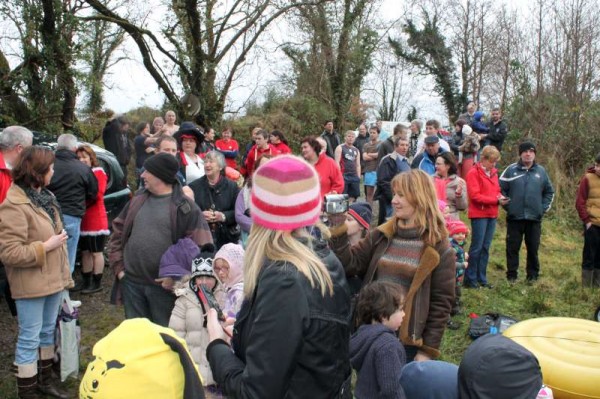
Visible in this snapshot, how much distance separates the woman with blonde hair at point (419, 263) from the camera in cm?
327

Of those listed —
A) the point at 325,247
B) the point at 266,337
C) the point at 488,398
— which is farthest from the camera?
the point at 488,398

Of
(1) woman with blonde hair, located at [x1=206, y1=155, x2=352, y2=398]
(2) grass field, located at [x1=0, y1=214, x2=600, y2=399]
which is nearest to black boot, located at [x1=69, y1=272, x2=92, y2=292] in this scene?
(2) grass field, located at [x1=0, y1=214, x2=600, y2=399]

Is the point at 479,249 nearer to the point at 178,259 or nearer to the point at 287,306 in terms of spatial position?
the point at 178,259

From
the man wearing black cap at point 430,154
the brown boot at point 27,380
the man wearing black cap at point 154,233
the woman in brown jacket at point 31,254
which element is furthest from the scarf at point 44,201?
the man wearing black cap at point 430,154

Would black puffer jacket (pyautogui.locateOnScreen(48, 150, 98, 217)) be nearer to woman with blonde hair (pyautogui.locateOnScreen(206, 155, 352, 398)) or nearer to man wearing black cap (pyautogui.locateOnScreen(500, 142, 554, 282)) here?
woman with blonde hair (pyautogui.locateOnScreen(206, 155, 352, 398))

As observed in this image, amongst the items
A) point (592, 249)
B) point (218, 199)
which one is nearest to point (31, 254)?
point (218, 199)

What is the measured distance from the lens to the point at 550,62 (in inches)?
611

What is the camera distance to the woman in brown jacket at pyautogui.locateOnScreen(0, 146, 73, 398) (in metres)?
3.60

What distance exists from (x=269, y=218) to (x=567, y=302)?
19.7 feet

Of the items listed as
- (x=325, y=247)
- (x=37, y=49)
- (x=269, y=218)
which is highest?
(x=37, y=49)

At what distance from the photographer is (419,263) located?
3.27 metres

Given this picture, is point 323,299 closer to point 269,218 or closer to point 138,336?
point 269,218

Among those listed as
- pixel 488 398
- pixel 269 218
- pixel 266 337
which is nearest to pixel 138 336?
pixel 266 337

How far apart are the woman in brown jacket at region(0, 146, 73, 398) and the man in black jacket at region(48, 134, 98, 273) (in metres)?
1.57
